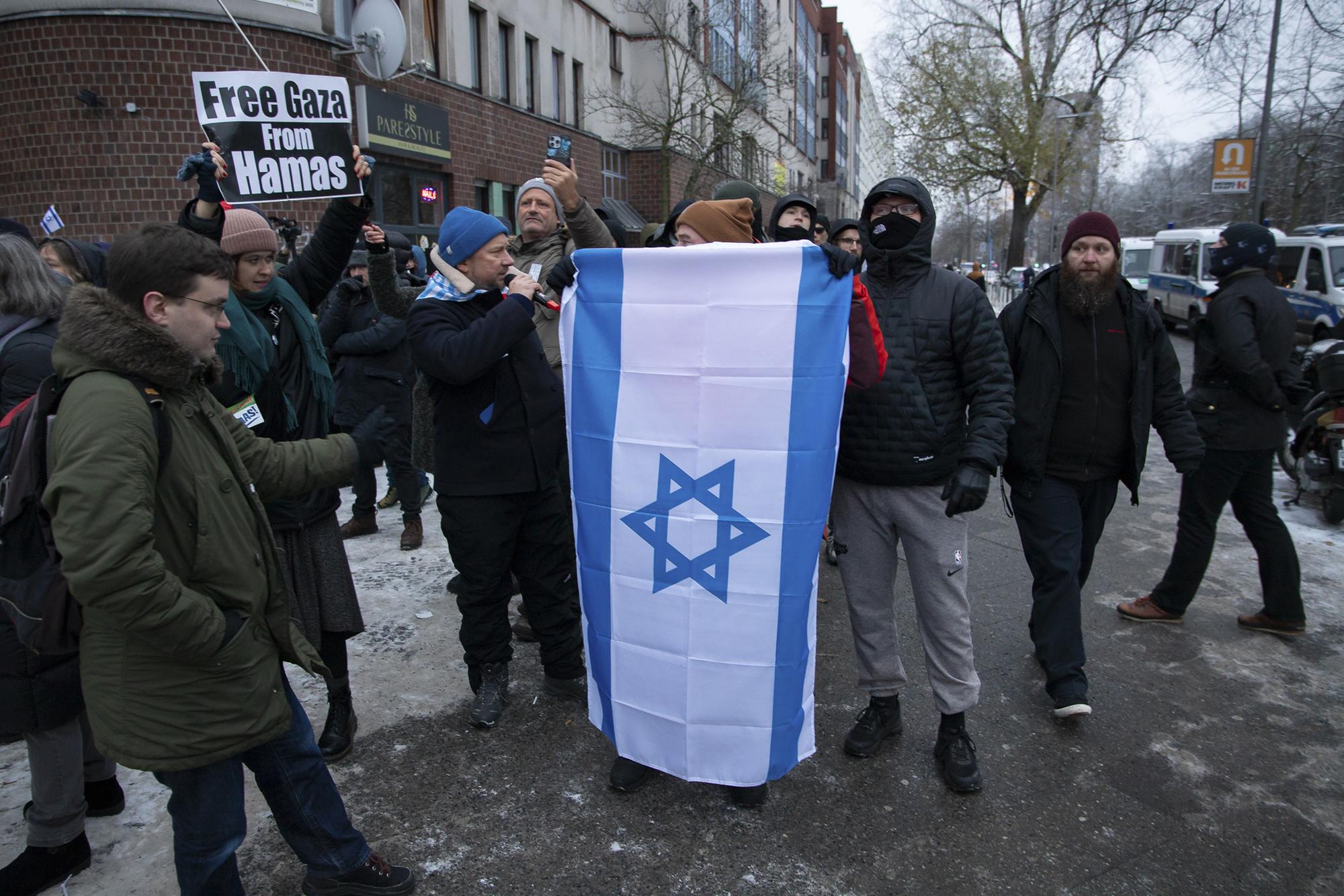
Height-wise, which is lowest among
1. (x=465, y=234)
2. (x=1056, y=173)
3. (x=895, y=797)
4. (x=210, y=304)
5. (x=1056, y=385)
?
(x=895, y=797)

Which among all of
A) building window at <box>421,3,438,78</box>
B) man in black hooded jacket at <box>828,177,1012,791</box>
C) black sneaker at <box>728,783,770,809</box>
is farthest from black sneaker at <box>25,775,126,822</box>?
building window at <box>421,3,438,78</box>

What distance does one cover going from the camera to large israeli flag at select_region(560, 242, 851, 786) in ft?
8.59

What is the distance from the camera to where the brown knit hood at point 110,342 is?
1.85m

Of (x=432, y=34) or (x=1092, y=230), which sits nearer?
(x=1092, y=230)

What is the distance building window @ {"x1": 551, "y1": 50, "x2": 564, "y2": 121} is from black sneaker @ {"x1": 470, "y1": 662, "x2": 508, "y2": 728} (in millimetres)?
19325

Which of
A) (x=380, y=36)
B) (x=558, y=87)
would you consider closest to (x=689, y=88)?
(x=558, y=87)

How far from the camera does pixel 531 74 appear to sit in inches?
774

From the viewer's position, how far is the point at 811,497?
2639mm

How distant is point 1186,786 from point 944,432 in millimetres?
1482

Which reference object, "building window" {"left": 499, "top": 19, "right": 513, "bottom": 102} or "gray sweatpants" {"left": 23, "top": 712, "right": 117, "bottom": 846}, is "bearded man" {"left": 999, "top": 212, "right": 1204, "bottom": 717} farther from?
"building window" {"left": 499, "top": 19, "right": 513, "bottom": 102}

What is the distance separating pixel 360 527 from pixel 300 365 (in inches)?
117

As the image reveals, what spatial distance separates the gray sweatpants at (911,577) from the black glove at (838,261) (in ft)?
2.74

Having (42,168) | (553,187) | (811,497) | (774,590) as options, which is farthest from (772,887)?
(42,168)

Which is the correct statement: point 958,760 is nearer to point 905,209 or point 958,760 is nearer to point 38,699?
point 905,209
